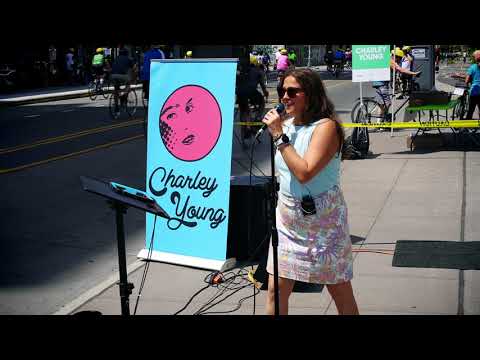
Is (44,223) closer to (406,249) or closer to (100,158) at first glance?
(406,249)

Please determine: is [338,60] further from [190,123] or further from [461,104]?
Answer: [190,123]

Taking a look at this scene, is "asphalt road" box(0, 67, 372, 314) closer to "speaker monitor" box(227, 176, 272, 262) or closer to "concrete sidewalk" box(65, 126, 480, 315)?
"concrete sidewalk" box(65, 126, 480, 315)

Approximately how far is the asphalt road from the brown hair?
3.00 meters

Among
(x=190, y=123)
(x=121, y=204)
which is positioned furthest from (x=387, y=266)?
(x=121, y=204)

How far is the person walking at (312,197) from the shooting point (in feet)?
14.4

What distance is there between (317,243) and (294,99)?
2.77 ft

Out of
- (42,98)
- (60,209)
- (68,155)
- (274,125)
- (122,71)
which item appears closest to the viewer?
(274,125)

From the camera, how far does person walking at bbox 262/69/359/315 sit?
438 centimetres

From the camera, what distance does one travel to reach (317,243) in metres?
4.38

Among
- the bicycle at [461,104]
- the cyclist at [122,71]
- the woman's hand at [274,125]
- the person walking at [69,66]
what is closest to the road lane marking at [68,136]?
the cyclist at [122,71]

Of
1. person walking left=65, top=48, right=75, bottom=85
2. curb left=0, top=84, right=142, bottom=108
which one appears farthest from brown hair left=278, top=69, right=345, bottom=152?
person walking left=65, top=48, right=75, bottom=85

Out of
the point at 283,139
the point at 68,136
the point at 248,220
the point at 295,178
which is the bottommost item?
the point at 68,136
